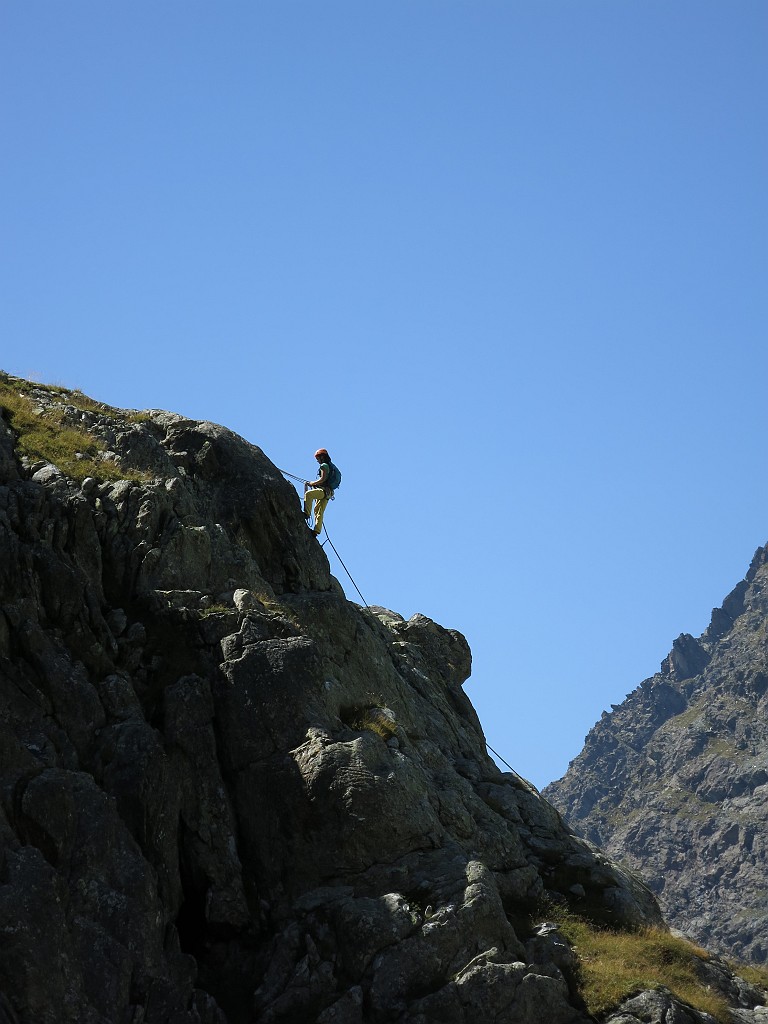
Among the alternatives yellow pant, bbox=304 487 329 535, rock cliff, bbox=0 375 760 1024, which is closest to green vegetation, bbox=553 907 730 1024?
rock cliff, bbox=0 375 760 1024

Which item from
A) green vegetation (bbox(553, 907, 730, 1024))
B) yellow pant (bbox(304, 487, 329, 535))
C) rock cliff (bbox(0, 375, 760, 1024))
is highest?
yellow pant (bbox(304, 487, 329, 535))

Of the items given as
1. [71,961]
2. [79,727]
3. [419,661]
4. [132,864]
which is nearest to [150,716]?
[79,727]

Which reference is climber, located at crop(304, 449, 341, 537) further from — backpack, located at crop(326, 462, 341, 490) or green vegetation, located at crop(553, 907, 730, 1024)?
green vegetation, located at crop(553, 907, 730, 1024)

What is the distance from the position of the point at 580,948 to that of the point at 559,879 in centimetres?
370

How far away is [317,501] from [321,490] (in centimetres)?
40

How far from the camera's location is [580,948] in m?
29.5

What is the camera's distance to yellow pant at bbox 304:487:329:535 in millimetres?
42094

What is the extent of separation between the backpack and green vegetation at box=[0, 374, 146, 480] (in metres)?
7.92

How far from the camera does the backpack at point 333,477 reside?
42.4m

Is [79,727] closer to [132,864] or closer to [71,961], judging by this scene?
[132,864]

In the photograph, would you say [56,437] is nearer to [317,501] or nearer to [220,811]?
[317,501]

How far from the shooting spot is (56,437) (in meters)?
36.3

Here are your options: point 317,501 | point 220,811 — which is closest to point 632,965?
point 220,811

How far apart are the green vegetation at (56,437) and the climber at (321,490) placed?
7.47 m
